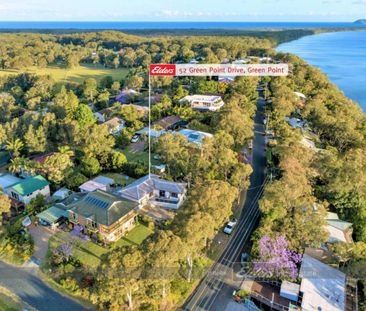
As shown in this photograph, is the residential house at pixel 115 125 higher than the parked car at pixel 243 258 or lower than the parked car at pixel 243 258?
higher

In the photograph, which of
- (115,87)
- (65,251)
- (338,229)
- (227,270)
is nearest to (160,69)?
(65,251)

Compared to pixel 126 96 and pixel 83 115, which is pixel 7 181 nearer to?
pixel 83 115

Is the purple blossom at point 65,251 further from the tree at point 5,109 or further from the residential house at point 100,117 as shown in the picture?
the tree at point 5,109

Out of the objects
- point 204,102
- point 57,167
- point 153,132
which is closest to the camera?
point 57,167

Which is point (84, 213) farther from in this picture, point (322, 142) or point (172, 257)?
point (322, 142)

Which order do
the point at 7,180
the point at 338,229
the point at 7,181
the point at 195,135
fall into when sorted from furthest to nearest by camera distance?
the point at 195,135 → the point at 7,180 → the point at 7,181 → the point at 338,229

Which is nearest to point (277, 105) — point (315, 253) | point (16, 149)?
point (315, 253)

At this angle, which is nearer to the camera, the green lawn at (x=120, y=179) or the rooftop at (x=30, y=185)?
the rooftop at (x=30, y=185)

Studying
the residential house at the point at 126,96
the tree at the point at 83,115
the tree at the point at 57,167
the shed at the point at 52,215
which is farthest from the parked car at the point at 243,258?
the residential house at the point at 126,96
